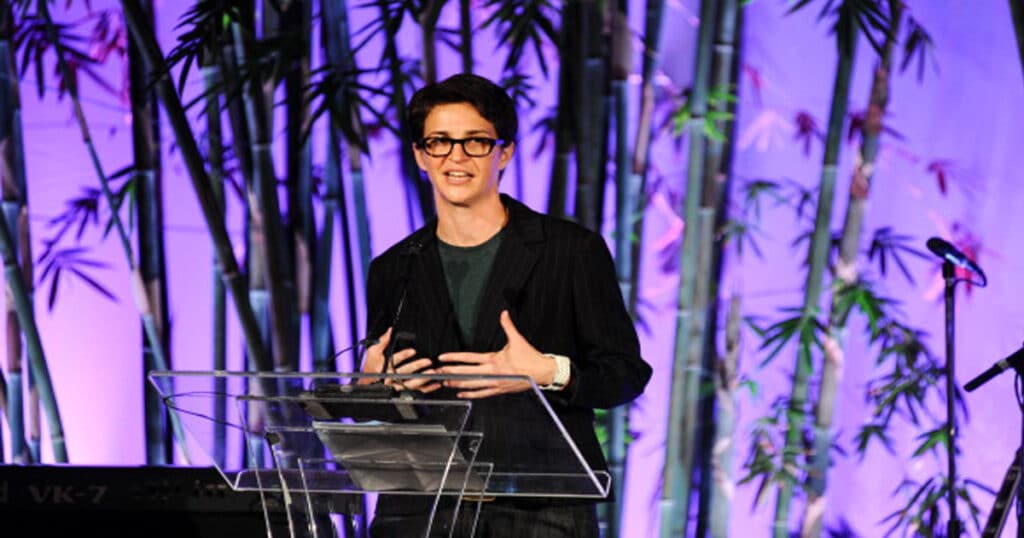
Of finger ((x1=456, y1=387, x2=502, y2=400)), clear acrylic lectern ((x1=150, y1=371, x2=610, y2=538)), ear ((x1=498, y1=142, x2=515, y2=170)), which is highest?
ear ((x1=498, y1=142, x2=515, y2=170))

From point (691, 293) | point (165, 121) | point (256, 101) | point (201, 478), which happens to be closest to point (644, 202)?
point (691, 293)

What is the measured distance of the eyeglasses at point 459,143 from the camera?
2.04 metres

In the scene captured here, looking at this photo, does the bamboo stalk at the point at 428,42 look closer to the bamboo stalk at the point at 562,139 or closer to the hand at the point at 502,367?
the bamboo stalk at the point at 562,139

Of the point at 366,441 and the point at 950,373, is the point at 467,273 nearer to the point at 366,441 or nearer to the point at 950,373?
the point at 366,441

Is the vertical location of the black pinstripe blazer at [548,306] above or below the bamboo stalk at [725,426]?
above

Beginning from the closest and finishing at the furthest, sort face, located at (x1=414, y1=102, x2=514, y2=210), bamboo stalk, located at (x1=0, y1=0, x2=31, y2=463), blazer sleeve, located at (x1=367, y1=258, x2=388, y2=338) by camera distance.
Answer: face, located at (x1=414, y1=102, x2=514, y2=210) → blazer sleeve, located at (x1=367, y1=258, x2=388, y2=338) → bamboo stalk, located at (x1=0, y1=0, x2=31, y2=463)

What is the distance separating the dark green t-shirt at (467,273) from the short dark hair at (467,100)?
0.56ft

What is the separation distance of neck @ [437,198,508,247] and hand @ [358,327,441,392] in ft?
0.84

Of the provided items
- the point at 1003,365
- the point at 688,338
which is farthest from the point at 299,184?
the point at 1003,365

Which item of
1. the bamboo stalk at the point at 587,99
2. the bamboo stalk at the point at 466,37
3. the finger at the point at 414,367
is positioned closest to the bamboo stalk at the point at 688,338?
the bamboo stalk at the point at 587,99

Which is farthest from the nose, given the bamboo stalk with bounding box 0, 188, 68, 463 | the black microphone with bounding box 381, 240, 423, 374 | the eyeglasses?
the bamboo stalk with bounding box 0, 188, 68, 463

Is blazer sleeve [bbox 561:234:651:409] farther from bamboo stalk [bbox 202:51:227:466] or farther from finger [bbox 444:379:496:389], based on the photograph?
bamboo stalk [bbox 202:51:227:466]

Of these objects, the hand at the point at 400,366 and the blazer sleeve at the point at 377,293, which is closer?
the hand at the point at 400,366

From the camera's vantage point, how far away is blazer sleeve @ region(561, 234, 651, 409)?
193 centimetres
